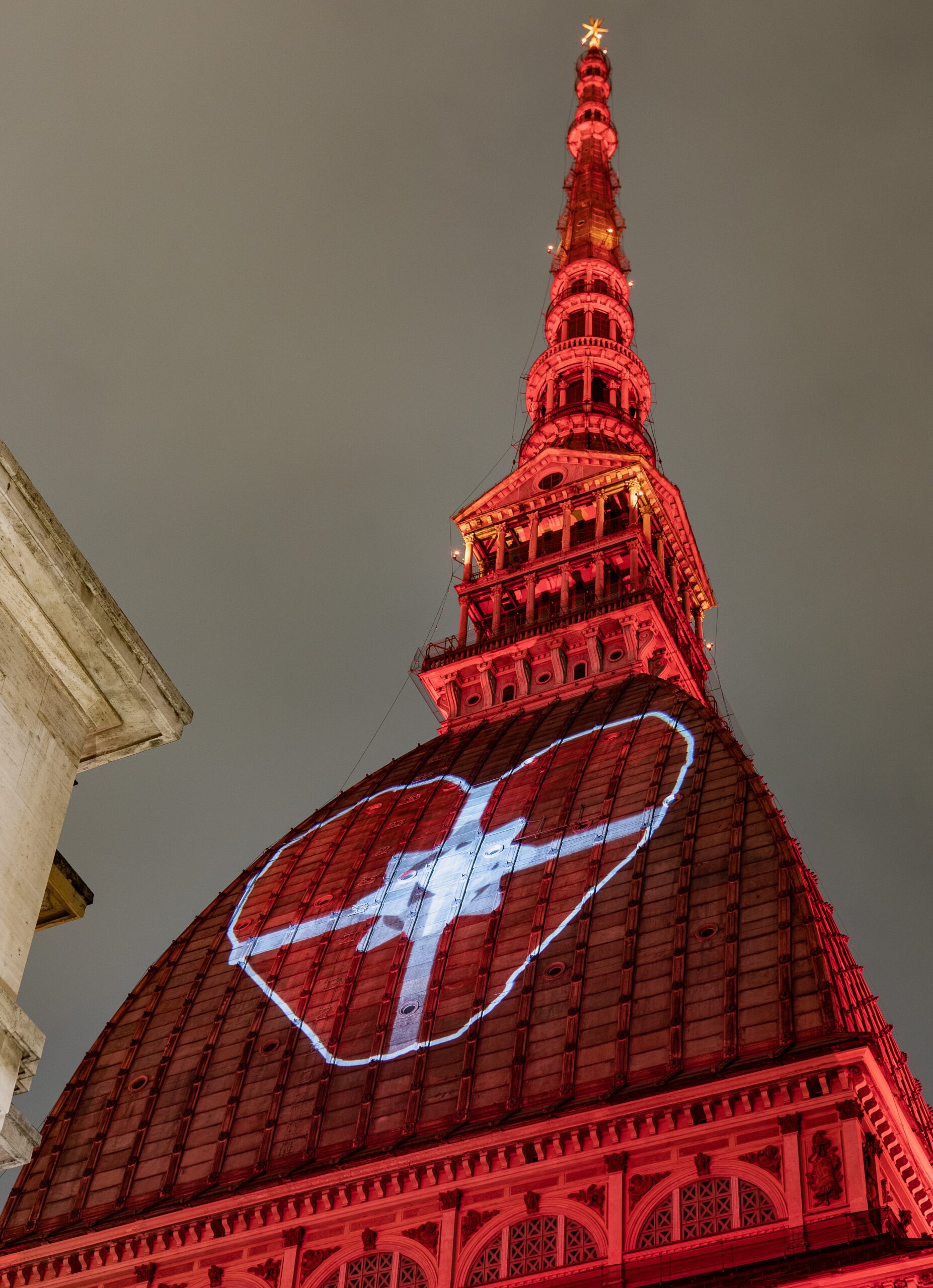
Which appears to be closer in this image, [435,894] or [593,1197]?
[593,1197]

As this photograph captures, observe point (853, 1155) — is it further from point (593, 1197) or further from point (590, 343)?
point (590, 343)

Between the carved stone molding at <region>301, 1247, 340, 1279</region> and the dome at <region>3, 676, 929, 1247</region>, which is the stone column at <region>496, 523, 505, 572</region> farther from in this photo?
the carved stone molding at <region>301, 1247, 340, 1279</region>

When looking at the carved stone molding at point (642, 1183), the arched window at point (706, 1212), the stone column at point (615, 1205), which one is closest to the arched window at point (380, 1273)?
the stone column at point (615, 1205)

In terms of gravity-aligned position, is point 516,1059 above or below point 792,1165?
above

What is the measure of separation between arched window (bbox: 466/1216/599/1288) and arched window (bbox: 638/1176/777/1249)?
1.46 meters

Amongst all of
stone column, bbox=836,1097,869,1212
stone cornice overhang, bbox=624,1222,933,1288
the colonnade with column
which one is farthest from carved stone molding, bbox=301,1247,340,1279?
the colonnade with column

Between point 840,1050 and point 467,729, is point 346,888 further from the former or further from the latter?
point 840,1050

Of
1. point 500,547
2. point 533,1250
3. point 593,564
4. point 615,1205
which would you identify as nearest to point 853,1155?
point 615,1205

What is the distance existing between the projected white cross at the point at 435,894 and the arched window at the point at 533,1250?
7492mm

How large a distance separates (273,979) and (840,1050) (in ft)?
63.0

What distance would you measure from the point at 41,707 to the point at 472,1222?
2703 cm

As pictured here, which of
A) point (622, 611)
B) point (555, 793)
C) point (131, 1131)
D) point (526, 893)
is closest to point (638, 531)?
point (622, 611)

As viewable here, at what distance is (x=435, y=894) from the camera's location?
50312 millimetres

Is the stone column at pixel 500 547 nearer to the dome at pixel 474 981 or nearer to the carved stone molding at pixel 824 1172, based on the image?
the dome at pixel 474 981
